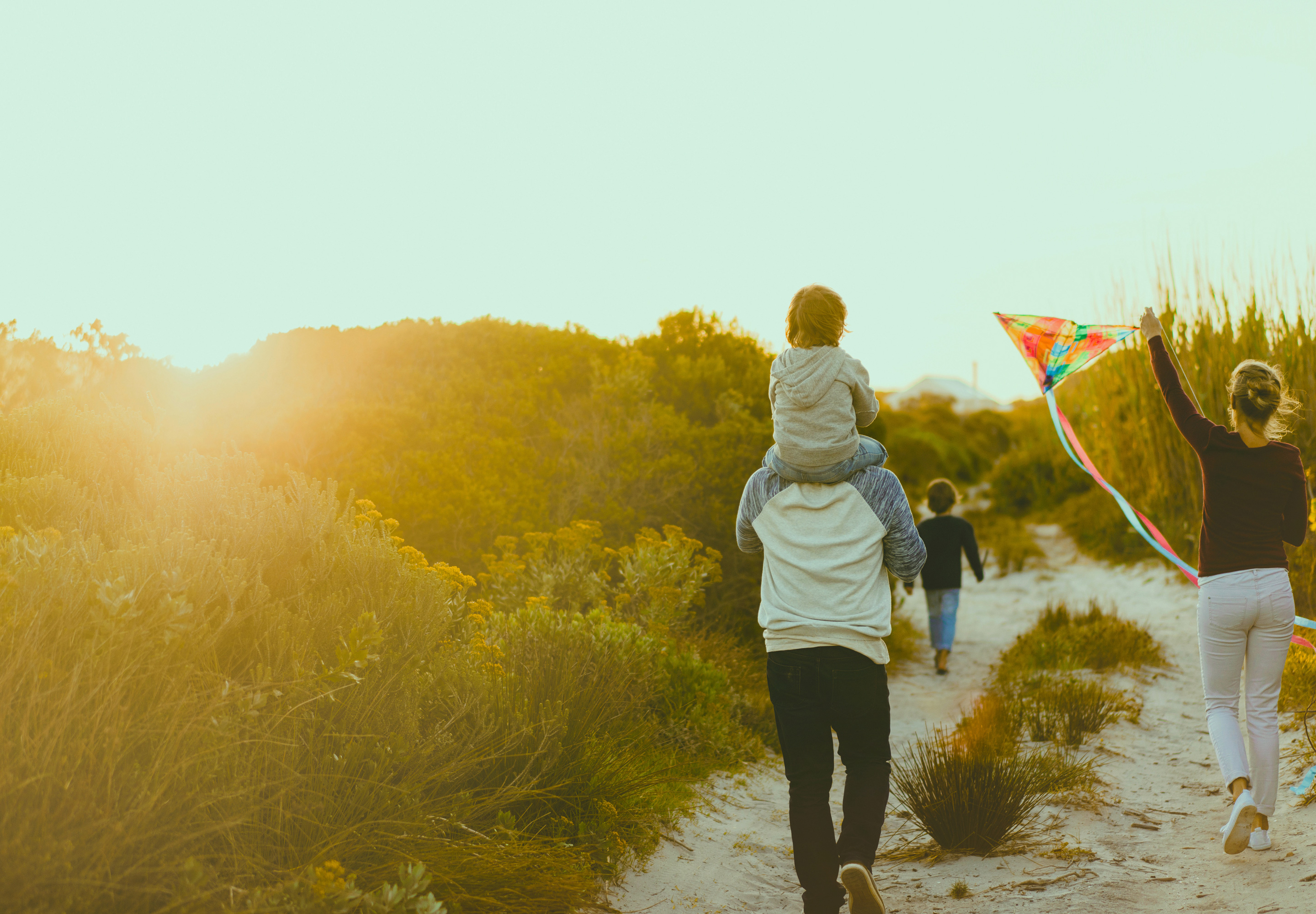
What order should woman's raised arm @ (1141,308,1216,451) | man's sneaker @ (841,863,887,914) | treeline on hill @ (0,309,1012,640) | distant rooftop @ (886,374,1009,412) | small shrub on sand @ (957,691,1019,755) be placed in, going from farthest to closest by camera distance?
distant rooftop @ (886,374,1009,412) → treeline on hill @ (0,309,1012,640) → small shrub on sand @ (957,691,1019,755) → woman's raised arm @ (1141,308,1216,451) → man's sneaker @ (841,863,887,914)

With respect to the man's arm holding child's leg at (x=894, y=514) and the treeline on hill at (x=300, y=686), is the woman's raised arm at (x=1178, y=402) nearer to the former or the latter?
the man's arm holding child's leg at (x=894, y=514)

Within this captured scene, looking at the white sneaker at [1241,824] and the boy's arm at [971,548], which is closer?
→ the white sneaker at [1241,824]

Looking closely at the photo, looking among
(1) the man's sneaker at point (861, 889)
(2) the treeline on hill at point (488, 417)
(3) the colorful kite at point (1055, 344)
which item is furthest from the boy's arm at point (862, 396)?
(2) the treeline on hill at point (488, 417)

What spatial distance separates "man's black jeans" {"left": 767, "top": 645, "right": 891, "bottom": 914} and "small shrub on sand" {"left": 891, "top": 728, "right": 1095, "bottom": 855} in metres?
1.24

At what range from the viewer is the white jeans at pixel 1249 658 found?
12.0ft

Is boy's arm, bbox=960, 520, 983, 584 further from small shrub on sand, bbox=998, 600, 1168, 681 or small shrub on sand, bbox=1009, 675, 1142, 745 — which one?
small shrub on sand, bbox=1009, 675, 1142, 745

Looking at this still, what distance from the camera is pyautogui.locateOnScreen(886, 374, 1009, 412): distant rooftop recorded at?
1467 inches

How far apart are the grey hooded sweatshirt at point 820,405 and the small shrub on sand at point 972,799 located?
74.5 inches

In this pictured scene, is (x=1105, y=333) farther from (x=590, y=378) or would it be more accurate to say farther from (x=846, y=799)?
(x=590, y=378)

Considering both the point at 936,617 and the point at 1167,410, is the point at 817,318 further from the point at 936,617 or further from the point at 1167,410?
the point at 1167,410

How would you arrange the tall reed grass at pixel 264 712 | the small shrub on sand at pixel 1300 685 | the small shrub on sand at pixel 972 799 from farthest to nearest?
the small shrub on sand at pixel 1300 685 → the small shrub on sand at pixel 972 799 → the tall reed grass at pixel 264 712

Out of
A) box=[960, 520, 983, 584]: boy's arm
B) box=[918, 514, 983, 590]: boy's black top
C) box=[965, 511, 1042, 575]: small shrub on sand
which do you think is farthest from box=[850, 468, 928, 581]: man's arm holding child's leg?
box=[965, 511, 1042, 575]: small shrub on sand

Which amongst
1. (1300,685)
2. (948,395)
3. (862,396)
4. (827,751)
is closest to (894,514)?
(862,396)

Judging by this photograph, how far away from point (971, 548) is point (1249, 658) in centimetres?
531
